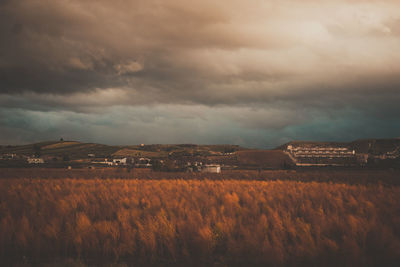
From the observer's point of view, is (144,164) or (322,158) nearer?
(144,164)

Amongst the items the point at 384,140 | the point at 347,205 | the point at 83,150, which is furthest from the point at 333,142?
the point at 347,205

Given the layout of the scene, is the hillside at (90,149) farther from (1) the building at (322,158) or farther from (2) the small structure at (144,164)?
(2) the small structure at (144,164)

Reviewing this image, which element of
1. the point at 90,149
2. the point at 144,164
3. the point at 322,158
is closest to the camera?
the point at 144,164

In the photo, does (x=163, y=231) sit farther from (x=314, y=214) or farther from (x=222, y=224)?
(x=314, y=214)

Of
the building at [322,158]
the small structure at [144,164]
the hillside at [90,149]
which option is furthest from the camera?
the hillside at [90,149]

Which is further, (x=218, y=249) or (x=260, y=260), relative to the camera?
(x=218, y=249)

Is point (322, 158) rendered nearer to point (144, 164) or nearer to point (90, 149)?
point (144, 164)

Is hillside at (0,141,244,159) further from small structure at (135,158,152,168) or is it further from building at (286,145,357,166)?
small structure at (135,158,152,168)

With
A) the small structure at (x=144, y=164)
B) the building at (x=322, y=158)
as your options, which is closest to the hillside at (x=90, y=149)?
the building at (x=322, y=158)

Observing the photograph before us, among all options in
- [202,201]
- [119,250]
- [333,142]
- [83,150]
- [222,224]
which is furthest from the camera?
[333,142]

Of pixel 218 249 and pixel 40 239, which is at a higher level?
pixel 40 239

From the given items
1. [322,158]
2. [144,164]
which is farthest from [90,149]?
[322,158]

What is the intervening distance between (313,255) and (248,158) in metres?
111

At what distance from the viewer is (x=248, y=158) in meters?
115
